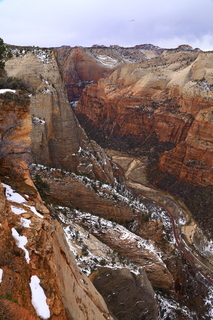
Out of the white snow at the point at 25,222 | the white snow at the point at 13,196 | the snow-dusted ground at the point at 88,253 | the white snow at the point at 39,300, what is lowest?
the snow-dusted ground at the point at 88,253

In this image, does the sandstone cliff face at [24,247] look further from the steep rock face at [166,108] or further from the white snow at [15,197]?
the steep rock face at [166,108]

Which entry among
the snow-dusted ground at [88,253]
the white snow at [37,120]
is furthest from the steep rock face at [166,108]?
the snow-dusted ground at [88,253]

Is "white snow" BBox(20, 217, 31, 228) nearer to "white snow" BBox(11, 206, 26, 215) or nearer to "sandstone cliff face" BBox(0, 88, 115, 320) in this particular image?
"sandstone cliff face" BBox(0, 88, 115, 320)

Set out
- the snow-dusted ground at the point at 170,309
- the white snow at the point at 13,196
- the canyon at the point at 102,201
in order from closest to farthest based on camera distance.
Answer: the canyon at the point at 102,201 < the white snow at the point at 13,196 < the snow-dusted ground at the point at 170,309

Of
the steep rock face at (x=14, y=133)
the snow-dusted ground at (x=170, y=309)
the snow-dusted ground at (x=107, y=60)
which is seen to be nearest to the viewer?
the steep rock face at (x=14, y=133)

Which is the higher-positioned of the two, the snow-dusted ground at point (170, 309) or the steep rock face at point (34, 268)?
the steep rock face at point (34, 268)

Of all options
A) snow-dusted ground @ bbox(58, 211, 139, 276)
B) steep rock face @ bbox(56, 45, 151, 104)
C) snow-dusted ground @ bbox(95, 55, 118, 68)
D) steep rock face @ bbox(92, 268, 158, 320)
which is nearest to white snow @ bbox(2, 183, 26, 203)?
snow-dusted ground @ bbox(58, 211, 139, 276)
